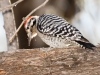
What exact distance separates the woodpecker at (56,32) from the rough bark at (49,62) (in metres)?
0.16

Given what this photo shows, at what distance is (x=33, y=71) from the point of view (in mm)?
3084

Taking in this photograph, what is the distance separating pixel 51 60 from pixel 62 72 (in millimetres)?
159

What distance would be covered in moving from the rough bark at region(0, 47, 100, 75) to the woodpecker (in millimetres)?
157

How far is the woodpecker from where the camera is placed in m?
3.40

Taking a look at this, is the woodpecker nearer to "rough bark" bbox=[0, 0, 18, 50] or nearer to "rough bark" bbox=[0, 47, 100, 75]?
"rough bark" bbox=[0, 47, 100, 75]

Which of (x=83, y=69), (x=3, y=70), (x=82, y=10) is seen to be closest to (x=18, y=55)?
(x=3, y=70)

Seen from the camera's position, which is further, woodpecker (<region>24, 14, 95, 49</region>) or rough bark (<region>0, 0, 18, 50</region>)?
rough bark (<region>0, 0, 18, 50</region>)

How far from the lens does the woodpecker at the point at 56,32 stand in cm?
340

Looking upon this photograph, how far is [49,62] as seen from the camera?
10.3 feet

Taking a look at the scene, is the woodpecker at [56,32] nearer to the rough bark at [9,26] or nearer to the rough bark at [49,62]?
the rough bark at [49,62]

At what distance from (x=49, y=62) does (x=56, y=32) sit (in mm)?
592

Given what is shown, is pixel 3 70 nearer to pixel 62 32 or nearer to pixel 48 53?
pixel 48 53

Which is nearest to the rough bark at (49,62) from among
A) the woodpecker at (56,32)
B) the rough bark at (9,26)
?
the woodpecker at (56,32)

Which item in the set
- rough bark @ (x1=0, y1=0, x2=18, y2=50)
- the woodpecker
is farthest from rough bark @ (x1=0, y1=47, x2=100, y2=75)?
rough bark @ (x1=0, y1=0, x2=18, y2=50)
